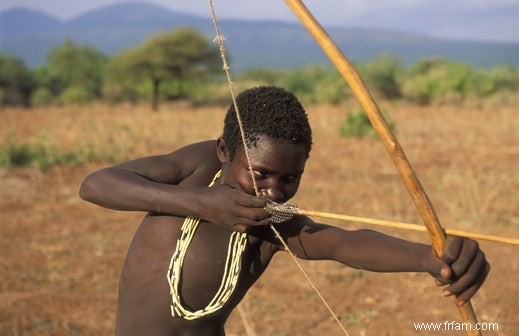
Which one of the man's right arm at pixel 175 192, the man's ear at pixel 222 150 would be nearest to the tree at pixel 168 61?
the man's right arm at pixel 175 192

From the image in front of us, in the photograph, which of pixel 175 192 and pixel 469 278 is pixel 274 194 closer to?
pixel 175 192

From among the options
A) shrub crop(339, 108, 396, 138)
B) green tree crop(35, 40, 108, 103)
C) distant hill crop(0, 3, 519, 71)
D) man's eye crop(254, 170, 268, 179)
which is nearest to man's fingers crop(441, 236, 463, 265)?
man's eye crop(254, 170, 268, 179)

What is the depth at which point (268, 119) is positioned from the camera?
5.86ft

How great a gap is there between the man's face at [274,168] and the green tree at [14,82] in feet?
68.7

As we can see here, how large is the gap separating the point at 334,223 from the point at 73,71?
A: 22.5 m

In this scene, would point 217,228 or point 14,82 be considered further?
point 14,82

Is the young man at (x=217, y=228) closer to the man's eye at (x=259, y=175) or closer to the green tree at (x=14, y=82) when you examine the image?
the man's eye at (x=259, y=175)

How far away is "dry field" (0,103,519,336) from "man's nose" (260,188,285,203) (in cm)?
249

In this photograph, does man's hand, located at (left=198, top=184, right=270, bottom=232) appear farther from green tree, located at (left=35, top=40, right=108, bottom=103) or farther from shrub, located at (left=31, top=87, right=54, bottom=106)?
shrub, located at (left=31, top=87, right=54, bottom=106)

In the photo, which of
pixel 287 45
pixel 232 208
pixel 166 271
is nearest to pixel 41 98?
pixel 166 271

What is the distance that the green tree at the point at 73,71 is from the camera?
24.4 m

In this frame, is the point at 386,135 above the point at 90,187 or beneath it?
above

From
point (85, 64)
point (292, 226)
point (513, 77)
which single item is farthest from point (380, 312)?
point (85, 64)

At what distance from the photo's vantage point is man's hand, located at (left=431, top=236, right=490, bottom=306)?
54.3 inches
